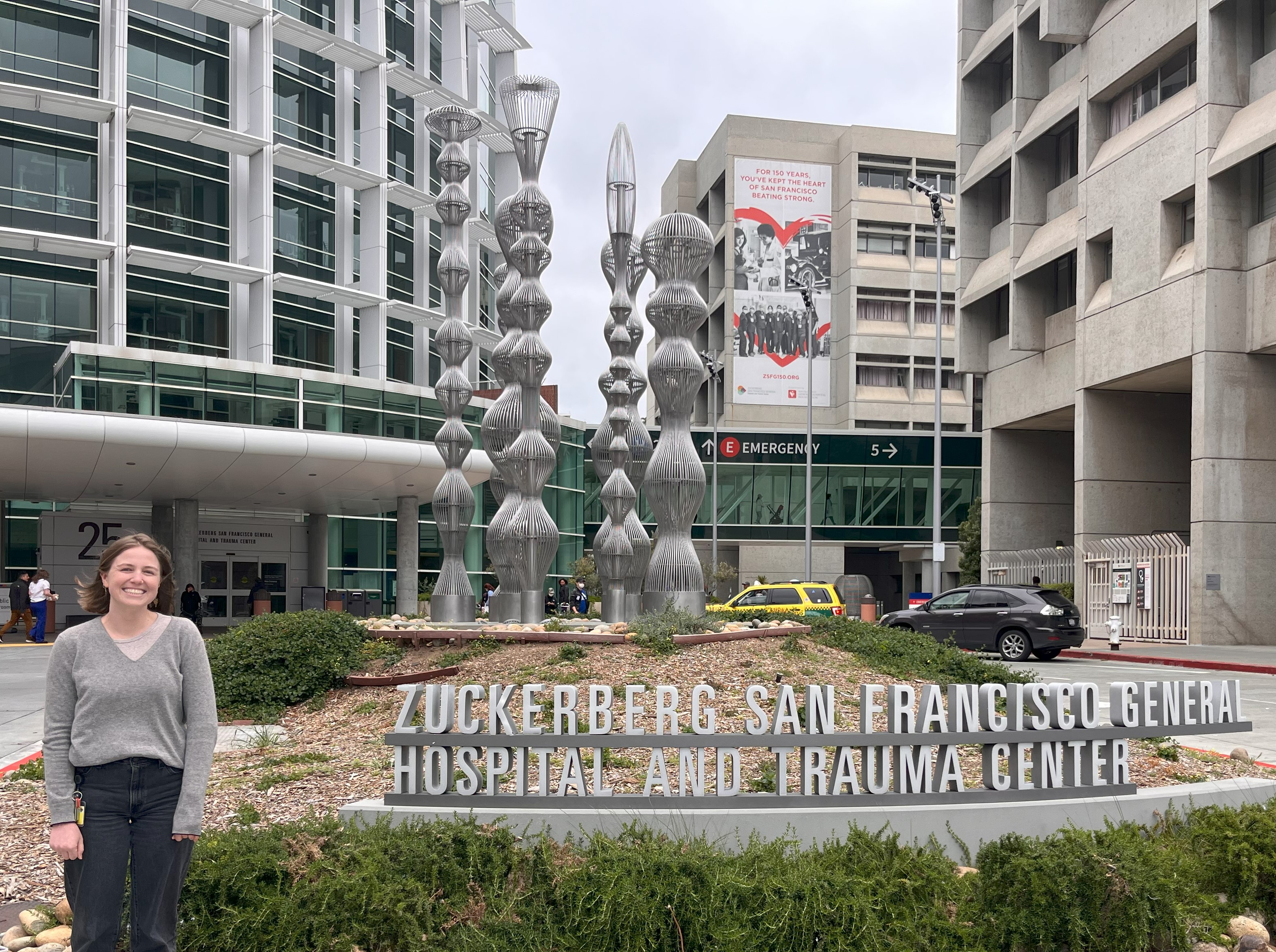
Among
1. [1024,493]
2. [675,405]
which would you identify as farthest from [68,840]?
[1024,493]

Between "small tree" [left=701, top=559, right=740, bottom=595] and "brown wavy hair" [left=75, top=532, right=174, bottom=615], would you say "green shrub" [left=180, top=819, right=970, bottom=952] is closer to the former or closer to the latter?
"brown wavy hair" [left=75, top=532, right=174, bottom=615]

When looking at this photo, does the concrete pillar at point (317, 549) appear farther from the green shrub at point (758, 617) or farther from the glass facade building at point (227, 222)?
the green shrub at point (758, 617)

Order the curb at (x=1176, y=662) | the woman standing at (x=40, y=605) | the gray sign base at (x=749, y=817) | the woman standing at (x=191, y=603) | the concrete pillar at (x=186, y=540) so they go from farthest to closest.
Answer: the concrete pillar at (x=186, y=540) → the woman standing at (x=40, y=605) → the woman standing at (x=191, y=603) → the curb at (x=1176, y=662) → the gray sign base at (x=749, y=817)

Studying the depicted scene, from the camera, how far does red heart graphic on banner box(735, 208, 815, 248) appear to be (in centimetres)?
7062

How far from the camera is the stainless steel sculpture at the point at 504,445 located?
16.0 meters

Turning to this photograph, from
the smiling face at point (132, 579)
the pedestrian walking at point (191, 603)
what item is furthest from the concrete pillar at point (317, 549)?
the smiling face at point (132, 579)

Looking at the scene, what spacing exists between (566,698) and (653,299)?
8115 mm

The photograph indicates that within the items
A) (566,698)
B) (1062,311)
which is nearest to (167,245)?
(1062,311)

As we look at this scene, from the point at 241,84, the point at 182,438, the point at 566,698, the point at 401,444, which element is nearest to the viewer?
the point at 566,698

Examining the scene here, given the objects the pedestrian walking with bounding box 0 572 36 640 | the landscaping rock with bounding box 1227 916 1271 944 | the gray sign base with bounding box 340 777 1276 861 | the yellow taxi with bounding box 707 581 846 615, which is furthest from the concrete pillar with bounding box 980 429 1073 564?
the landscaping rock with bounding box 1227 916 1271 944

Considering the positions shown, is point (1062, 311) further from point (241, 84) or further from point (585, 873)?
point (585, 873)

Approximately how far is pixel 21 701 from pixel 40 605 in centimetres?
1535

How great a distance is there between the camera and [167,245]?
34.5 meters

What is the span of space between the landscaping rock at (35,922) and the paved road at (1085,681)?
4095mm
